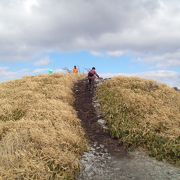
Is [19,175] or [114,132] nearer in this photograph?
[19,175]

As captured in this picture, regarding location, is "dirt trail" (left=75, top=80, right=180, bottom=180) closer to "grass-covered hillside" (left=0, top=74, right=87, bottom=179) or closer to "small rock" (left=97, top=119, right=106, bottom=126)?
"small rock" (left=97, top=119, right=106, bottom=126)

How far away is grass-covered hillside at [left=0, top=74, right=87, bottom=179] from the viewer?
18172 mm

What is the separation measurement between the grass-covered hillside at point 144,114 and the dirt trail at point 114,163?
72 cm

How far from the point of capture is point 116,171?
19531 millimetres

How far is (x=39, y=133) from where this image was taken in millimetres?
21000

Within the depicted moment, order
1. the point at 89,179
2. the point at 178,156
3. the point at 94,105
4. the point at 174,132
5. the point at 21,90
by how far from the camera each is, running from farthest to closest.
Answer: the point at 21,90 < the point at 94,105 < the point at 174,132 < the point at 178,156 < the point at 89,179

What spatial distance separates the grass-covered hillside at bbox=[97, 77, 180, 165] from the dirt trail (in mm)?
716

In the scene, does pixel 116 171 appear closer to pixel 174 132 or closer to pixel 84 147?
pixel 84 147

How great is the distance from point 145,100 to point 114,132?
4.35 meters

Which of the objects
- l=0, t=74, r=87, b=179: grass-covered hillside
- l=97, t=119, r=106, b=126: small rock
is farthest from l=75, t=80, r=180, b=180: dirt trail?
l=0, t=74, r=87, b=179: grass-covered hillside

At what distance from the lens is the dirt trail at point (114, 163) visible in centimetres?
1911

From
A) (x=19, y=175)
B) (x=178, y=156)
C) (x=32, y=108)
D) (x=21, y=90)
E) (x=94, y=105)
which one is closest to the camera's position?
(x=19, y=175)

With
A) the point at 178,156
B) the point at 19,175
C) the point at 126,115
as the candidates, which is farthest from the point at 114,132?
the point at 19,175

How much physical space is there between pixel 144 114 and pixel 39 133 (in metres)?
7.38
